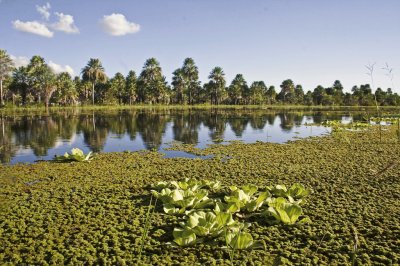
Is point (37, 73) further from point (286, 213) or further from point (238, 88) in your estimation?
point (286, 213)

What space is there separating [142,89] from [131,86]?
5.89 meters

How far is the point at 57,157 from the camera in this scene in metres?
13.4

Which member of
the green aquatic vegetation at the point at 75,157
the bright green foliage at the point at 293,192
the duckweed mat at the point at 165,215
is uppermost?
the green aquatic vegetation at the point at 75,157

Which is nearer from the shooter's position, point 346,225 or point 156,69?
point 346,225

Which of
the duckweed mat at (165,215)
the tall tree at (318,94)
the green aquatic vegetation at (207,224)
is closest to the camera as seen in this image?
the duckweed mat at (165,215)

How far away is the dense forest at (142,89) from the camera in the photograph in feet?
250

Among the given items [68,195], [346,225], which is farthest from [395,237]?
[68,195]

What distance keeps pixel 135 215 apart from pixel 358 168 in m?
8.78

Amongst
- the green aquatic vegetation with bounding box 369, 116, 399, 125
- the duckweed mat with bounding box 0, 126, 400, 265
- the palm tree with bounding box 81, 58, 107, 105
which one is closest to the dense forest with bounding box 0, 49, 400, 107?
the palm tree with bounding box 81, 58, 107, 105

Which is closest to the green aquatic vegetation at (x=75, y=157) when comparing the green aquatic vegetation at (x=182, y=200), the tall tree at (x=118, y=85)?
the green aquatic vegetation at (x=182, y=200)

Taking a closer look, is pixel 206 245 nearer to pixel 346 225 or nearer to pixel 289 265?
pixel 289 265

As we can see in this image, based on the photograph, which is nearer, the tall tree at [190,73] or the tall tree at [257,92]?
the tall tree at [190,73]

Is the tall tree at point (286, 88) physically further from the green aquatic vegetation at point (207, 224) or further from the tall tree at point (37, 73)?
the green aquatic vegetation at point (207, 224)

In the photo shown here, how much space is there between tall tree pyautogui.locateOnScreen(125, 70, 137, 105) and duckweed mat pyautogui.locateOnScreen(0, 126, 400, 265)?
8184 cm
